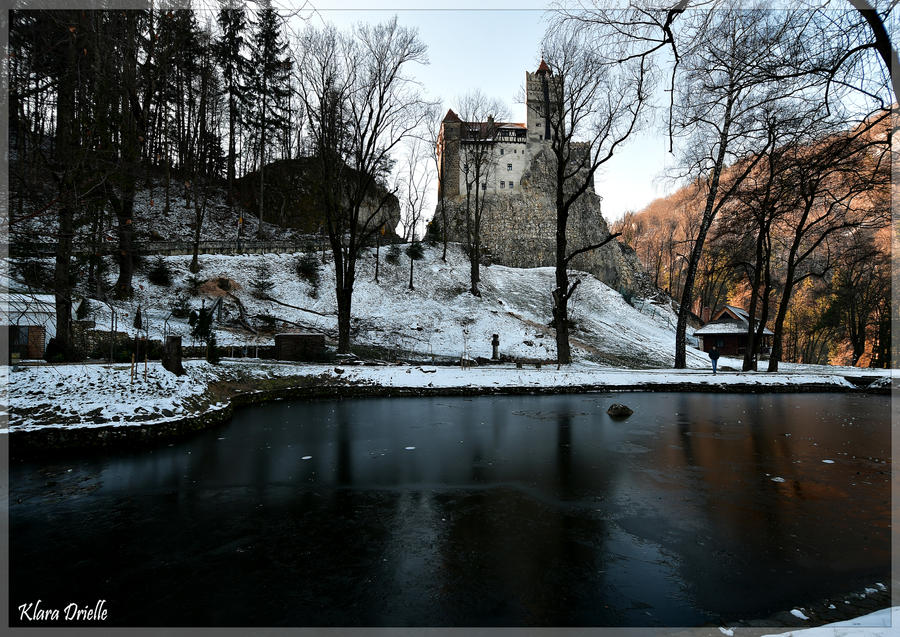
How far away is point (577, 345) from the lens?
2988 cm

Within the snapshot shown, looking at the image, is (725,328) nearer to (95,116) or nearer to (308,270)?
(308,270)

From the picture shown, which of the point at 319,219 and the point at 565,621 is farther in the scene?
the point at 319,219

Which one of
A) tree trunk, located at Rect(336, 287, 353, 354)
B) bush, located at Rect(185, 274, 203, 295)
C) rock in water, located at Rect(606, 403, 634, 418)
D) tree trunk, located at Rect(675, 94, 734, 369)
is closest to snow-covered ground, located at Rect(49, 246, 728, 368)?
bush, located at Rect(185, 274, 203, 295)

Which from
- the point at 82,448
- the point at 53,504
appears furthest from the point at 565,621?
the point at 82,448

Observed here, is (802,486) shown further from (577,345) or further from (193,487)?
(577,345)

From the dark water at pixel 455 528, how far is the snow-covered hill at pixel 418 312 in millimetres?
14682

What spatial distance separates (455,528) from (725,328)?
40.0 meters

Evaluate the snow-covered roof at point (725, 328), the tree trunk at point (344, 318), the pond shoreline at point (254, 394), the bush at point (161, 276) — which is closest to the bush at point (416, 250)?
the tree trunk at point (344, 318)

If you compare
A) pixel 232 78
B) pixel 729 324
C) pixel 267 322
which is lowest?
pixel 729 324

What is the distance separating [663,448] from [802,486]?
2727 mm

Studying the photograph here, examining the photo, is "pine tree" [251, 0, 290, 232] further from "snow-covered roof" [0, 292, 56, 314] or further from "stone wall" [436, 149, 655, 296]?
"snow-covered roof" [0, 292, 56, 314]

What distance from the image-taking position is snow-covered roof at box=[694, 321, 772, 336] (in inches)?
1453

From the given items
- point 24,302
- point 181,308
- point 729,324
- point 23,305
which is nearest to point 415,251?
point 181,308

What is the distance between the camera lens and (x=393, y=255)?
38.6 m
